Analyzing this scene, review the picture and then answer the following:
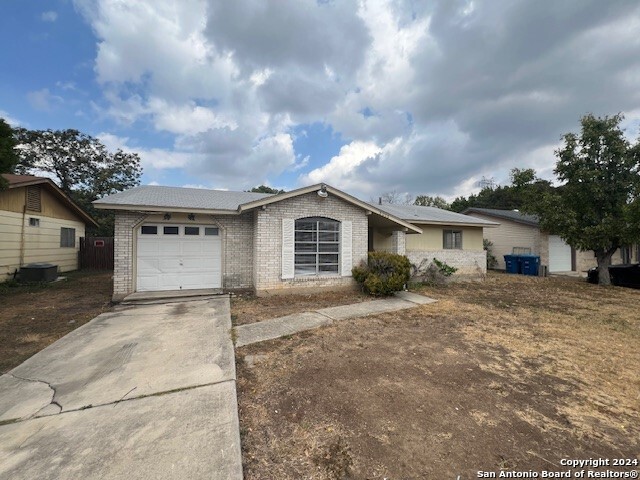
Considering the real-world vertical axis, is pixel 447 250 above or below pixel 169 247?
below

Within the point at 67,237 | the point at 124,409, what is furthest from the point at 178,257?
the point at 67,237

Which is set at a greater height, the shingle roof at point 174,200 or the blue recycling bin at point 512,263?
the shingle roof at point 174,200

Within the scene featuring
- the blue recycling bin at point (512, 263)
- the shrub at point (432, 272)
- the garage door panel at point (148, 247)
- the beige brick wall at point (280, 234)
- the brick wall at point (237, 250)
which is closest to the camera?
the garage door panel at point (148, 247)

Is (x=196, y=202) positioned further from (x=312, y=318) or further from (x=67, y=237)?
(x=67, y=237)

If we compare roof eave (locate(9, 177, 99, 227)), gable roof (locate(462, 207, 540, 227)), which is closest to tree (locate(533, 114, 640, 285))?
gable roof (locate(462, 207, 540, 227))

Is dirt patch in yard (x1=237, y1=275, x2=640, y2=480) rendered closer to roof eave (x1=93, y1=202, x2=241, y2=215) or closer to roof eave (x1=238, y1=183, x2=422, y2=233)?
roof eave (x1=238, y1=183, x2=422, y2=233)

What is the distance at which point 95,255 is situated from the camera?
643 inches

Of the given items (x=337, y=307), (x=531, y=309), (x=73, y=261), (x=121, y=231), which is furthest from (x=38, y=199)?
(x=531, y=309)

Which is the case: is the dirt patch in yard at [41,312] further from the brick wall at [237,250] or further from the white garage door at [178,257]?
the brick wall at [237,250]

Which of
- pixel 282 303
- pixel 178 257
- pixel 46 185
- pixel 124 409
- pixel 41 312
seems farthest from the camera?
pixel 46 185

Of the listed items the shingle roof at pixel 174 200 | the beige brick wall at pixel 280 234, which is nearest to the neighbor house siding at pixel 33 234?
the shingle roof at pixel 174 200

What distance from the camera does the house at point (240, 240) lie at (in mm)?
8367

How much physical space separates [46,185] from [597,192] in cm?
2388

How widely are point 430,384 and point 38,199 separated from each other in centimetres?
1744
